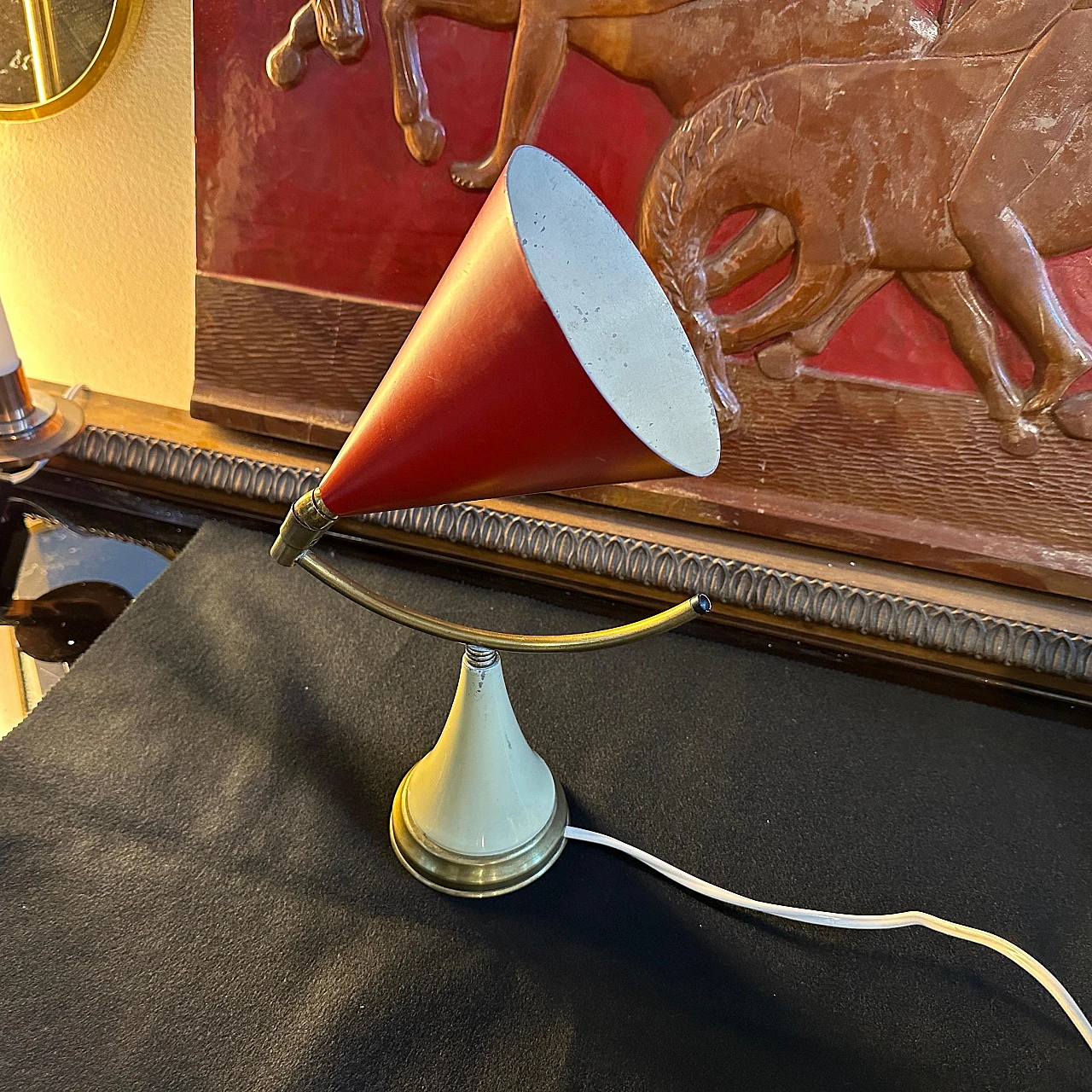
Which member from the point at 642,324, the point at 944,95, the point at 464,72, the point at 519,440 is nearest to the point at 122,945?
the point at 519,440

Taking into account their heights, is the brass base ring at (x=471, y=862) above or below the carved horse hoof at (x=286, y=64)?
below

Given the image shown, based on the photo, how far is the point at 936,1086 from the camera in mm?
652

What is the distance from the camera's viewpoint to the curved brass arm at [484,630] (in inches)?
25.7

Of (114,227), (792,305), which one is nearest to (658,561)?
(792,305)

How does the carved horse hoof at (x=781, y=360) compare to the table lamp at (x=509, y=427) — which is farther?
the carved horse hoof at (x=781, y=360)

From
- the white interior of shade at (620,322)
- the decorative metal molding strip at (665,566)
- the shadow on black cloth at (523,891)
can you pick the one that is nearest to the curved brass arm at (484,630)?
the white interior of shade at (620,322)

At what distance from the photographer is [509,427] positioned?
0.53 meters

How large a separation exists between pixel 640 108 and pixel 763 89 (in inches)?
4.4

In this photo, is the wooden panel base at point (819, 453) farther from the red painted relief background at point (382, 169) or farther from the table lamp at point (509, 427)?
the table lamp at point (509, 427)

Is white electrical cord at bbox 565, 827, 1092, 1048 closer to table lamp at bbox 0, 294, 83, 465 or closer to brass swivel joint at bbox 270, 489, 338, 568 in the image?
brass swivel joint at bbox 270, 489, 338, 568

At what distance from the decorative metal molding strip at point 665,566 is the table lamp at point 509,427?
12.5 inches

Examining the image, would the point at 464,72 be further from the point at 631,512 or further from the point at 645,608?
the point at 645,608

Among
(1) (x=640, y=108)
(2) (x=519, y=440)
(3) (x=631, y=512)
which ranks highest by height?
(1) (x=640, y=108)

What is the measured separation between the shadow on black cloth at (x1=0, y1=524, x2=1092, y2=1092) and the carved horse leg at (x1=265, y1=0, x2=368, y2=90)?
525 millimetres
